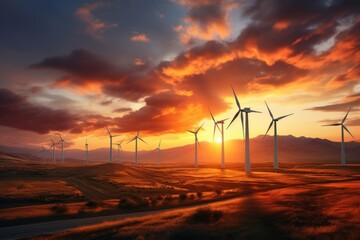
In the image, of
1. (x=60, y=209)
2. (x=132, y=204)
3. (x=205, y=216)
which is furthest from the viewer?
(x=132, y=204)

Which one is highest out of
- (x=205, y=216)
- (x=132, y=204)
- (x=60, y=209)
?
(x=205, y=216)

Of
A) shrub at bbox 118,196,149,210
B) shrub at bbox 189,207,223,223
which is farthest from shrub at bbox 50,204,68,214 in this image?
shrub at bbox 189,207,223,223

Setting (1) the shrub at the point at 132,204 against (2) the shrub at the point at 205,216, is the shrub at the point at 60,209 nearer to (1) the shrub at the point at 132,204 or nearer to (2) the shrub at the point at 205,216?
(1) the shrub at the point at 132,204

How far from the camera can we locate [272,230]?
28656 mm

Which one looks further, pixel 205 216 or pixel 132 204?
pixel 132 204

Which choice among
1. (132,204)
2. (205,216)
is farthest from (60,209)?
(205,216)

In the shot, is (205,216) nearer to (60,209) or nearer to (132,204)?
(132,204)

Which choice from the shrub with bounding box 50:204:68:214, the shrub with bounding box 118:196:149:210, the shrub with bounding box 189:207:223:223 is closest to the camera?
the shrub with bounding box 189:207:223:223

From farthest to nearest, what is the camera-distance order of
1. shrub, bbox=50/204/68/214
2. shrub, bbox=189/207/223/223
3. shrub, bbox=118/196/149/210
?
shrub, bbox=118/196/149/210 < shrub, bbox=50/204/68/214 < shrub, bbox=189/207/223/223

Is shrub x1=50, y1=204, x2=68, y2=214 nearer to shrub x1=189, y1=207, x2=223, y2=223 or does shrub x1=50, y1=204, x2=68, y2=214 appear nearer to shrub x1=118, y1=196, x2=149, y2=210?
shrub x1=118, y1=196, x2=149, y2=210

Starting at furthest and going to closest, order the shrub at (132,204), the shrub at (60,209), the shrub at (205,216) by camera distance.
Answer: the shrub at (132,204), the shrub at (60,209), the shrub at (205,216)

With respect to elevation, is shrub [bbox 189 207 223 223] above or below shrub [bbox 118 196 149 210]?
above

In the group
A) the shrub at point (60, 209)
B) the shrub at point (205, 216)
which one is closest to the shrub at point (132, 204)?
the shrub at point (60, 209)

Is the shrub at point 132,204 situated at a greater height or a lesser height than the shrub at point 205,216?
lesser
